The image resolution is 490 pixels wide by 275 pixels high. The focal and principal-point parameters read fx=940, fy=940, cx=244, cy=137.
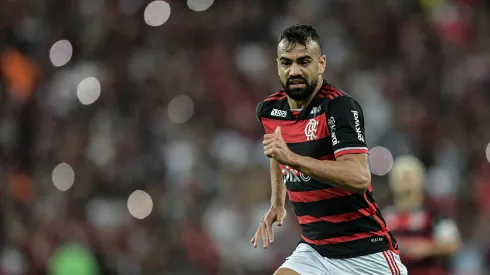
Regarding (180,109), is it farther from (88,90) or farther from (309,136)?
(309,136)

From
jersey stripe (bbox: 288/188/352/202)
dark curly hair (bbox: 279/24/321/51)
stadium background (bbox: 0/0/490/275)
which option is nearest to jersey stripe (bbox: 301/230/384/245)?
jersey stripe (bbox: 288/188/352/202)

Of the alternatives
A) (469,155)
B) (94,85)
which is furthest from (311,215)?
(94,85)

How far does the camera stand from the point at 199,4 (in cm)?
1426

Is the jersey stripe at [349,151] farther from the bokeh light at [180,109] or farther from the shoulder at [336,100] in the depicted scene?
the bokeh light at [180,109]

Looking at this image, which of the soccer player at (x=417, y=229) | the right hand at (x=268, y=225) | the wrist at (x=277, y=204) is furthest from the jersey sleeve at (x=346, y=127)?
the soccer player at (x=417, y=229)

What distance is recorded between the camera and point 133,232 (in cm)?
1148

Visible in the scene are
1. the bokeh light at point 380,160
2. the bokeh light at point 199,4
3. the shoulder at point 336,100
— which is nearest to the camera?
the shoulder at point 336,100

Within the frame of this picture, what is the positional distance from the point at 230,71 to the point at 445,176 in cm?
335

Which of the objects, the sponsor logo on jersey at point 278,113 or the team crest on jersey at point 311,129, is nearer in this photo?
the team crest on jersey at point 311,129

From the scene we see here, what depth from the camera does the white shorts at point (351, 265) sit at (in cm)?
549

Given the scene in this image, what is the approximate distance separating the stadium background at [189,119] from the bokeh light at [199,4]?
2cm

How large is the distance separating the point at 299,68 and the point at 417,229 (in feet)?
12.5

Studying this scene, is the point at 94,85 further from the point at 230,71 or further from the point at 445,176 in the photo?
the point at 445,176

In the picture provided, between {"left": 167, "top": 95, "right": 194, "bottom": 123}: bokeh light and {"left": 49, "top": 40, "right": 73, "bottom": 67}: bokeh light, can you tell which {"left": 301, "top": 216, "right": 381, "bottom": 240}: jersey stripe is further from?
{"left": 49, "top": 40, "right": 73, "bottom": 67}: bokeh light
